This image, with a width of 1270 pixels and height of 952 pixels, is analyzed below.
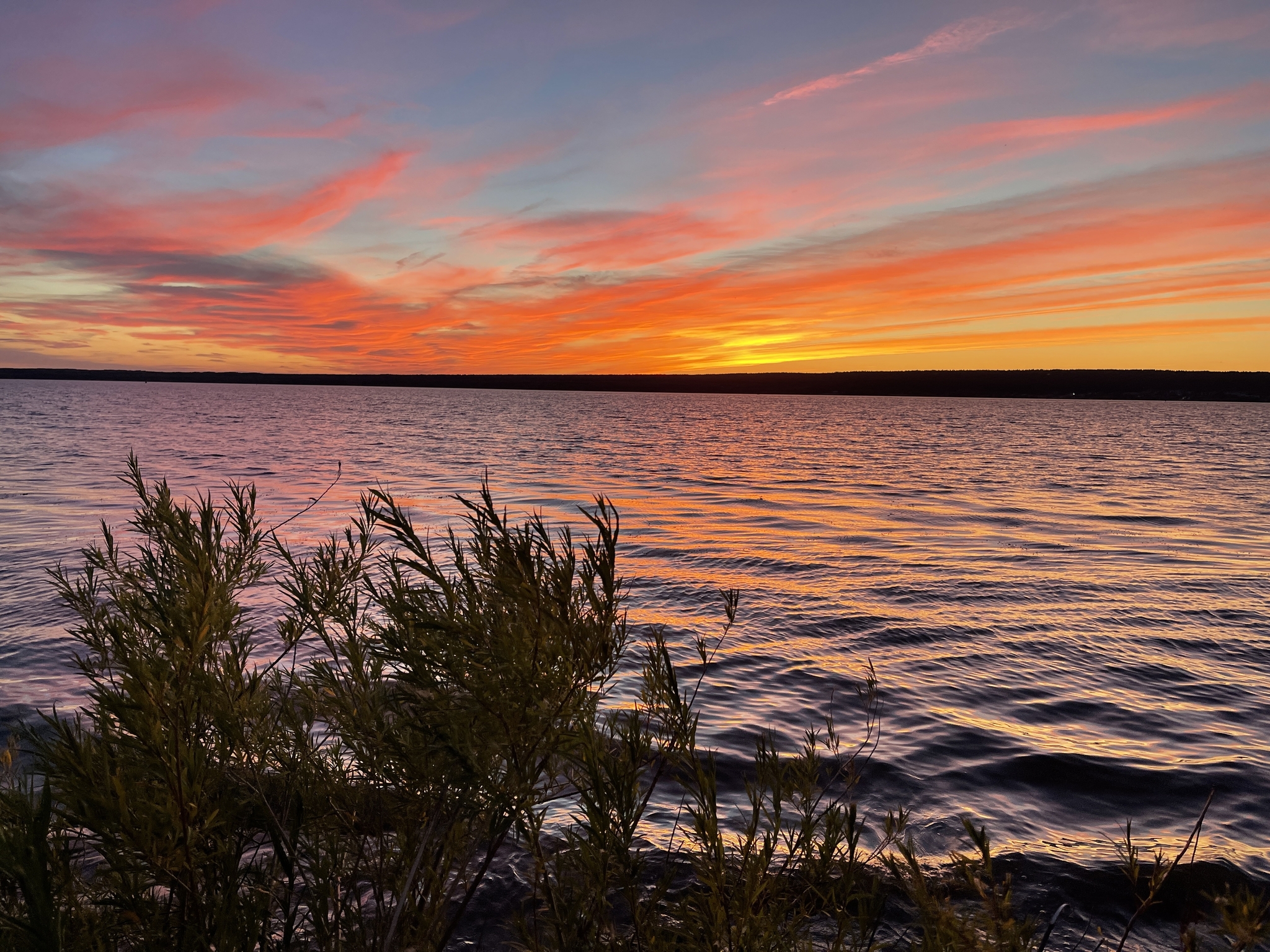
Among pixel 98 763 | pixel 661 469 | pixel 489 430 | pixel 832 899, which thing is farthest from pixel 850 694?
pixel 489 430

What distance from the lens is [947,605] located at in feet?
43.9

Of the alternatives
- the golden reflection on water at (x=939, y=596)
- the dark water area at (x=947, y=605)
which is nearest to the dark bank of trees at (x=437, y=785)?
the dark water area at (x=947, y=605)

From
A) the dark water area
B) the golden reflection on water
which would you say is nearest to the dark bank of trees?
the dark water area

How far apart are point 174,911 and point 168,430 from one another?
67.9 meters

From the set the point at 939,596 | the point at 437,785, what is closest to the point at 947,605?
the point at 939,596

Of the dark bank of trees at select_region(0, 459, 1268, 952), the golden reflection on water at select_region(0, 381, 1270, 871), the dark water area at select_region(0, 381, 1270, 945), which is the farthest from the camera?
the golden reflection on water at select_region(0, 381, 1270, 871)

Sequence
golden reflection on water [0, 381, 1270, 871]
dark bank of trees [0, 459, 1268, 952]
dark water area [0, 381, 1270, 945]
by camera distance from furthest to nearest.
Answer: golden reflection on water [0, 381, 1270, 871], dark water area [0, 381, 1270, 945], dark bank of trees [0, 459, 1268, 952]

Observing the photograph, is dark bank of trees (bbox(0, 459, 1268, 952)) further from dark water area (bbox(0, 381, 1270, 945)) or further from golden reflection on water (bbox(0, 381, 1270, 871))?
golden reflection on water (bbox(0, 381, 1270, 871))

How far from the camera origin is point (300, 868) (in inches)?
102

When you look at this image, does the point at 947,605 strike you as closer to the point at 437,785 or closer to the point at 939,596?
the point at 939,596

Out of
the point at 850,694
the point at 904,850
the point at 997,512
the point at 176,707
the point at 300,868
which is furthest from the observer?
the point at 997,512

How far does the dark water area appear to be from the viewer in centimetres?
690

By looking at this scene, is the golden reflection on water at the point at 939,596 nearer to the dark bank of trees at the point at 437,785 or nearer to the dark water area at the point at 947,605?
the dark water area at the point at 947,605

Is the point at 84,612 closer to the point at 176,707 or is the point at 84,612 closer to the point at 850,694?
the point at 176,707
